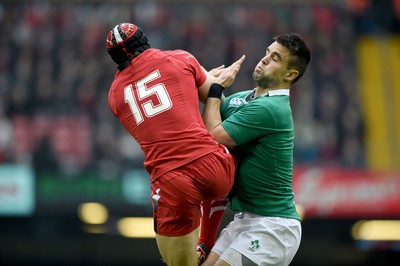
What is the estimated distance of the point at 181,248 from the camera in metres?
5.61

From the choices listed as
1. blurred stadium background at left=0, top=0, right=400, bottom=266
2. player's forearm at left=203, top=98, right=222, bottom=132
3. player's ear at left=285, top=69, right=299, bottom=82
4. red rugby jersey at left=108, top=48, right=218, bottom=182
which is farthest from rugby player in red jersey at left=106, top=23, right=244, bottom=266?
blurred stadium background at left=0, top=0, right=400, bottom=266

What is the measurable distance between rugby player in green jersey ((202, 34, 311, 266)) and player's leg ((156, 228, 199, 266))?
255mm

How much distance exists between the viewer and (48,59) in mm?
17062

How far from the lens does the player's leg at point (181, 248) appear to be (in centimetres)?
561

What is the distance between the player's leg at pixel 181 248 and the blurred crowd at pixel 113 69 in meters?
8.62

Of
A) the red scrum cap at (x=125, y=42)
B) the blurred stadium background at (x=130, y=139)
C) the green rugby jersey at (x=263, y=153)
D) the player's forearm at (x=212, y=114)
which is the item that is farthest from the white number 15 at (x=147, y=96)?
the blurred stadium background at (x=130, y=139)

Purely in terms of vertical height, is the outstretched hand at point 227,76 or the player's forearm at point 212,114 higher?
the outstretched hand at point 227,76

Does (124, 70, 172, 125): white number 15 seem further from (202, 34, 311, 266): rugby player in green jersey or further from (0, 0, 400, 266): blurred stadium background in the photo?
(0, 0, 400, 266): blurred stadium background

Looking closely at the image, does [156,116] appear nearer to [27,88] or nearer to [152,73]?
[152,73]

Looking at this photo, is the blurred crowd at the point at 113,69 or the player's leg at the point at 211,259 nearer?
the player's leg at the point at 211,259

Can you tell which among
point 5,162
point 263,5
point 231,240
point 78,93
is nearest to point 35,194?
point 5,162

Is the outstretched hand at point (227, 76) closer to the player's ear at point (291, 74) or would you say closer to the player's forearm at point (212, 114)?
the player's forearm at point (212, 114)

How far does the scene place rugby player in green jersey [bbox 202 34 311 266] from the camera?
226 inches

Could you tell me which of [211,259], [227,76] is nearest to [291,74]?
[227,76]
